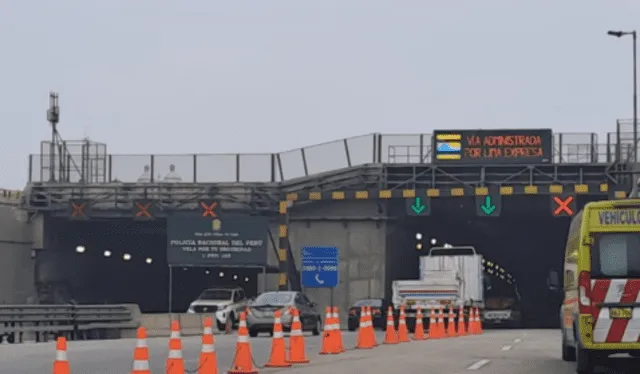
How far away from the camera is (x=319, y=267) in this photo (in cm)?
5188

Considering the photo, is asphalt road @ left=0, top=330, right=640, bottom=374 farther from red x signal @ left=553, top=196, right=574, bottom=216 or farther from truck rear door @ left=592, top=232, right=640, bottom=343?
red x signal @ left=553, top=196, right=574, bottom=216

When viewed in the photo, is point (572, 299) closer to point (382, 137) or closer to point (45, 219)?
point (382, 137)

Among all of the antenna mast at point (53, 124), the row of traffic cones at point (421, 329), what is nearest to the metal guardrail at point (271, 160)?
the antenna mast at point (53, 124)

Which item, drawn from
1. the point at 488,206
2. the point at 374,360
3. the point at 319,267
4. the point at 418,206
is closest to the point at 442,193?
the point at 418,206

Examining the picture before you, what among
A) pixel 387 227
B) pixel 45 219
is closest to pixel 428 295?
pixel 387 227

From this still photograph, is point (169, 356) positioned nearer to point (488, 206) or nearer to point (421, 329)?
point (421, 329)

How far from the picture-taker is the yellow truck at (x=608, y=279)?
1794cm

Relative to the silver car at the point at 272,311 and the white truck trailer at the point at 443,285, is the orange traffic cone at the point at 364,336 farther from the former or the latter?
the white truck trailer at the point at 443,285

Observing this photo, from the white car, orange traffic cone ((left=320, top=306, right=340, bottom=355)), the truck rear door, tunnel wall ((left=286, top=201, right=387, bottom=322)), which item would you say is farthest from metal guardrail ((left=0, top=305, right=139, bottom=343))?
the truck rear door

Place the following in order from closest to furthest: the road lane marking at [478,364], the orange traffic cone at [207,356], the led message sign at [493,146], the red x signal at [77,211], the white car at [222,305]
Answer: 1. the orange traffic cone at [207,356]
2. the road lane marking at [478,364]
3. the white car at [222,305]
4. the led message sign at [493,146]
5. the red x signal at [77,211]

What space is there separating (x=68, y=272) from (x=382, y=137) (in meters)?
16.0

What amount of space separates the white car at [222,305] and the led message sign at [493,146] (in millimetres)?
9742

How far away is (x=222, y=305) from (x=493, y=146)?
12.2 meters

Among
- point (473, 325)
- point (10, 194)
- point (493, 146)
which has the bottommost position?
point (473, 325)
